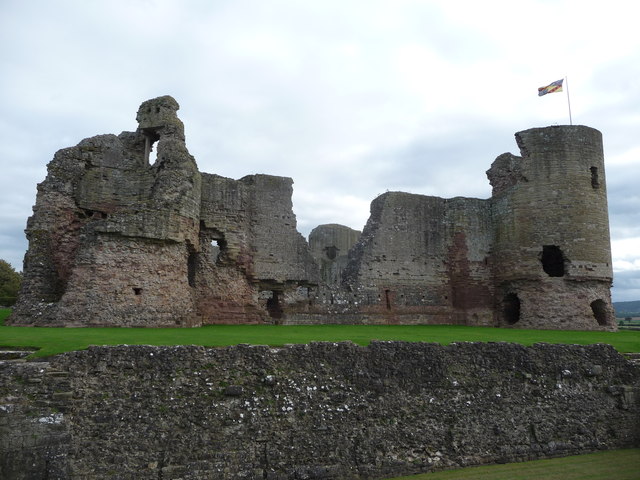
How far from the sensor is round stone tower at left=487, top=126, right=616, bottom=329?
1764 centimetres

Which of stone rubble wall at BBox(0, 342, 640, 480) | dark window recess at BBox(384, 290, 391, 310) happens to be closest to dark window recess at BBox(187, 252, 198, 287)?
dark window recess at BBox(384, 290, 391, 310)

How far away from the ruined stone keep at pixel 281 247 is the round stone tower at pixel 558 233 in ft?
0.13

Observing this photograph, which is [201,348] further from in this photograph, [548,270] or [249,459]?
[548,270]

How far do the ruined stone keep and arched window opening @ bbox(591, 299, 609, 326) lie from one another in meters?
0.05

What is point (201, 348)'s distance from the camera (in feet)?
25.7

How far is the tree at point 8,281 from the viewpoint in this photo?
29.0m

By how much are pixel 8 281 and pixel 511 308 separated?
27.5m

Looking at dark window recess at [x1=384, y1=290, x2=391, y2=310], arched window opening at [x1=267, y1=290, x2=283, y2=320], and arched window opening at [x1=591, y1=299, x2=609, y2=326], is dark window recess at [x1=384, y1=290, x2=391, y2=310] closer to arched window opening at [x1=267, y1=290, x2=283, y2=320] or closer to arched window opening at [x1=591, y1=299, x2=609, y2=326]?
arched window opening at [x1=267, y1=290, x2=283, y2=320]

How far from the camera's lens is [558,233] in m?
17.9

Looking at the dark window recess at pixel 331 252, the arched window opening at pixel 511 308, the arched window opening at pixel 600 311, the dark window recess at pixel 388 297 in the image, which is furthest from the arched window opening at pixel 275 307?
the dark window recess at pixel 331 252

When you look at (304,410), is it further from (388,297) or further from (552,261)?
(552,261)

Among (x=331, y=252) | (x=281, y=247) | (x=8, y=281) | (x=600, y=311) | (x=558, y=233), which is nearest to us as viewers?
(x=281, y=247)

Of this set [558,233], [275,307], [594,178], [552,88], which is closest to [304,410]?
[275,307]

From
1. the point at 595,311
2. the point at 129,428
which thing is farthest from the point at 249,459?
the point at 595,311
